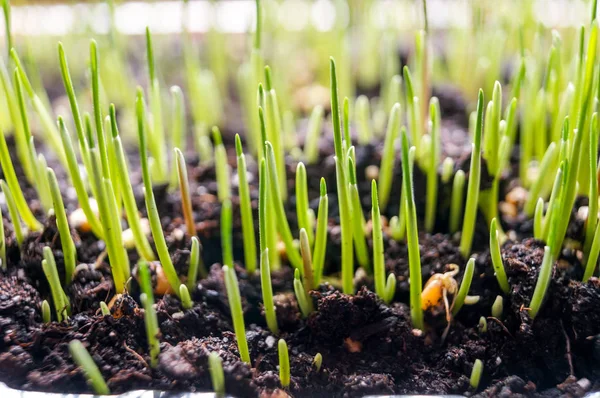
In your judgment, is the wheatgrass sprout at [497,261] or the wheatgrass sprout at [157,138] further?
the wheatgrass sprout at [157,138]

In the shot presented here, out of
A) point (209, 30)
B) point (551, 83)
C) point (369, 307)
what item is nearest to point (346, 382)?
point (369, 307)

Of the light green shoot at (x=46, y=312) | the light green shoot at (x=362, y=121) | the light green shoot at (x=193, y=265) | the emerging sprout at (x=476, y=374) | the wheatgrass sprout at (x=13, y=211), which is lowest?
the emerging sprout at (x=476, y=374)

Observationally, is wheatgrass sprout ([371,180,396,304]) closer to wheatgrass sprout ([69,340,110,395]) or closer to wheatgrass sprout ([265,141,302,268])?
wheatgrass sprout ([265,141,302,268])

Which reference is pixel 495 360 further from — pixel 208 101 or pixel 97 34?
pixel 97 34

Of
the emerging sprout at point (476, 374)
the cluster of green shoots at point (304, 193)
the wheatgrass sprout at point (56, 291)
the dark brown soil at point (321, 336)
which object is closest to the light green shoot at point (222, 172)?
the cluster of green shoots at point (304, 193)

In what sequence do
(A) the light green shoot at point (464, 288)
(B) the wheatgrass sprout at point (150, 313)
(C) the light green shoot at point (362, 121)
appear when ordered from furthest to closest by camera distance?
(C) the light green shoot at point (362, 121)
(A) the light green shoot at point (464, 288)
(B) the wheatgrass sprout at point (150, 313)

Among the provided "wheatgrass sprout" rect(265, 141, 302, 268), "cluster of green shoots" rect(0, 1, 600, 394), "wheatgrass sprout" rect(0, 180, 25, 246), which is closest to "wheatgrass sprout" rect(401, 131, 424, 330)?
"cluster of green shoots" rect(0, 1, 600, 394)

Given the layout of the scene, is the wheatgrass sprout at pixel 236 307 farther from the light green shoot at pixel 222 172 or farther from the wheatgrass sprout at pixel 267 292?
the light green shoot at pixel 222 172
